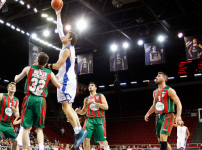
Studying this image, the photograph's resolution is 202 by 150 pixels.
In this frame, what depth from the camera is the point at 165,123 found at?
586 centimetres

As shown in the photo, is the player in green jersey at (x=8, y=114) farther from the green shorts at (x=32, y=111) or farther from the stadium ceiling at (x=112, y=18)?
the stadium ceiling at (x=112, y=18)

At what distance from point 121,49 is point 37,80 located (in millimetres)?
12868

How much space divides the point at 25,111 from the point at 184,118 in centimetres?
1954

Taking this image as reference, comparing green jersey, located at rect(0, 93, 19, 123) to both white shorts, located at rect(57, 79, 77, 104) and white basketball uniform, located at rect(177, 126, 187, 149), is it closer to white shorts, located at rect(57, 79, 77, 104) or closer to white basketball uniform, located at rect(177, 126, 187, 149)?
white shorts, located at rect(57, 79, 77, 104)

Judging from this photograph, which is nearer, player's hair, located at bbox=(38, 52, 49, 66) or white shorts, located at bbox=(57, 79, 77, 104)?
player's hair, located at bbox=(38, 52, 49, 66)

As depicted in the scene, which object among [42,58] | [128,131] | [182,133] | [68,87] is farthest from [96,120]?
[128,131]

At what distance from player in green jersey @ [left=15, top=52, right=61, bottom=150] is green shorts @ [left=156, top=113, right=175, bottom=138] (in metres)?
2.56

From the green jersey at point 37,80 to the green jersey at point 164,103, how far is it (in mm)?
2709

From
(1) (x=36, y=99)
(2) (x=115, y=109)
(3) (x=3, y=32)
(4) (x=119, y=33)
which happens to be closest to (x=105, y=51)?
(4) (x=119, y=33)

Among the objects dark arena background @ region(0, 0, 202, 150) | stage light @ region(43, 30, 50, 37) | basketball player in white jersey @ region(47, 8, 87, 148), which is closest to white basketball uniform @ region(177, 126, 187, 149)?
dark arena background @ region(0, 0, 202, 150)

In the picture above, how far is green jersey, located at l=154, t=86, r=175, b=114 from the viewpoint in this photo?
19.6 ft

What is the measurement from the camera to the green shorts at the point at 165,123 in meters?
5.79

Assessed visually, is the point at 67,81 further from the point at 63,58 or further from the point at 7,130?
the point at 7,130

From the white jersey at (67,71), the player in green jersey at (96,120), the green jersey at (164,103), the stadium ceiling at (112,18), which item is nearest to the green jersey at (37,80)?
the white jersey at (67,71)
